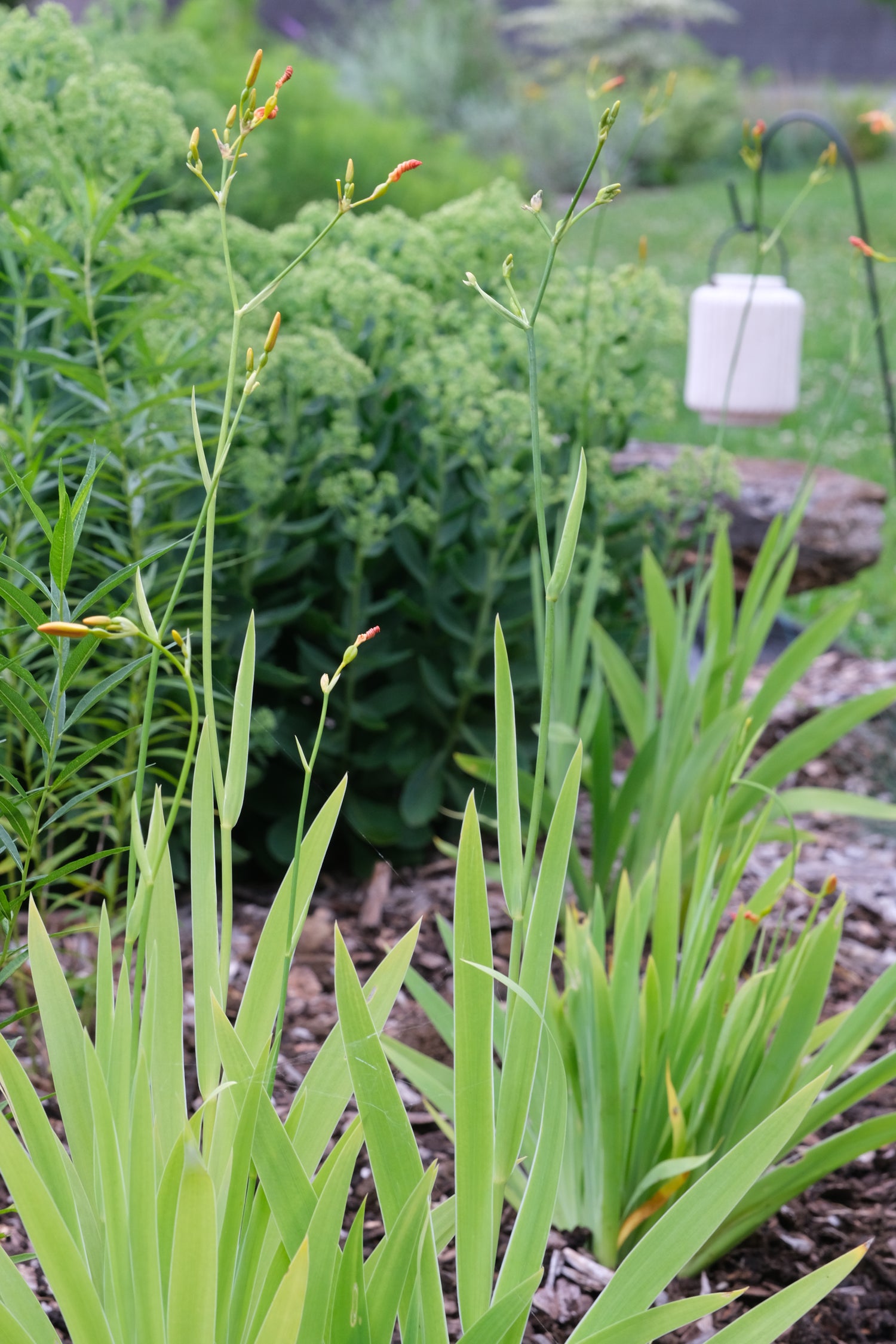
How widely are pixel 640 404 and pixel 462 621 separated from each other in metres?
0.57

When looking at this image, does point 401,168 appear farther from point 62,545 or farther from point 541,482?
point 62,545

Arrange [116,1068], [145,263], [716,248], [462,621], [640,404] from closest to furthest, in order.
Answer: [116,1068] < [145,263] < [462,621] < [640,404] < [716,248]

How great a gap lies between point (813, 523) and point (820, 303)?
5.46m

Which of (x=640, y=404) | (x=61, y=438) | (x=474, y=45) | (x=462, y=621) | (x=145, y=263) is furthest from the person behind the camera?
(x=474, y=45)

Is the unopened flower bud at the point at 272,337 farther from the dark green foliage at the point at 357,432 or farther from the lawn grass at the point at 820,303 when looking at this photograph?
the lawn grass at the point at 820,303

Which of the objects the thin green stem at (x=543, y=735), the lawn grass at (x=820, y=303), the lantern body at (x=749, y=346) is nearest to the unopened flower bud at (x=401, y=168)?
the thin green stem at (x=543, y=735)

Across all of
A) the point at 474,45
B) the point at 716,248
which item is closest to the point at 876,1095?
the point at 716,248

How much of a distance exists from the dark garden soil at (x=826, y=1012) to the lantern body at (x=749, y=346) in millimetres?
974

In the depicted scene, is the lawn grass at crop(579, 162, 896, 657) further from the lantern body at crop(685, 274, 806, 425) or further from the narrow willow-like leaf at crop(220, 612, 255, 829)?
the narrow willow-like leaf at crop(220, 612, 255, 829)

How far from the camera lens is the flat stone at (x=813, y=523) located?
3.46 metres

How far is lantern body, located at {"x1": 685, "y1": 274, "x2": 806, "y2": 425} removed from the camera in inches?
108

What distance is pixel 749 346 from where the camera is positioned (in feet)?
9.08

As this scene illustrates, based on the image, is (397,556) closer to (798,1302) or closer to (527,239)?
(527,239)

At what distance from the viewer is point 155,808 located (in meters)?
0.81
